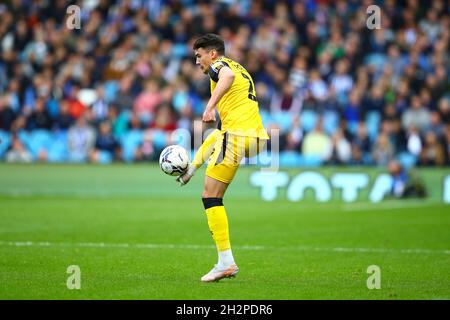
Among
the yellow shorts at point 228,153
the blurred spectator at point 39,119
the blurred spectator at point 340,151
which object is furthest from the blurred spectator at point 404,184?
the yellow shorts at point 228,153

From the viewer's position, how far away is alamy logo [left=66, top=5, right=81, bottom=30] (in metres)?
26.3

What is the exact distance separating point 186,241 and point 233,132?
4571 millimetres

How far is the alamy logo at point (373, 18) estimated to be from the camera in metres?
25.7

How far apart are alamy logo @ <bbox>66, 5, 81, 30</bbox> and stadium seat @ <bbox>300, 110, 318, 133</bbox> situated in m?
7.27

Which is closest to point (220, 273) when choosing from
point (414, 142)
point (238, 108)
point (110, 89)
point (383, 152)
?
point (238, 108)

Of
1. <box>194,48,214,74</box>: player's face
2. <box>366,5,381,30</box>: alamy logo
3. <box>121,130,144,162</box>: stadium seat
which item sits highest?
<box>366,5,381,30</box>: alamy logo

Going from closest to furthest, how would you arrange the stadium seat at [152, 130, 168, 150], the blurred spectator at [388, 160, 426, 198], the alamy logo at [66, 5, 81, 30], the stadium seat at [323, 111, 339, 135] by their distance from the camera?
the blurred spectator at [388, 160, 426, 198]
the stadium seat at [152, 130, 168, 150]
the stadium seat at [323, 111, 339, 135]
the alamy logo at [66, 5, 81, 30]

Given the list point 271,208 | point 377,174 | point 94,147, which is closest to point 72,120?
point 94,147

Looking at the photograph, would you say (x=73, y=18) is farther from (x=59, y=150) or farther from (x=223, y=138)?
(x=223, y=138)

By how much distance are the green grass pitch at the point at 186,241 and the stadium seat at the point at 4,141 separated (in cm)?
70

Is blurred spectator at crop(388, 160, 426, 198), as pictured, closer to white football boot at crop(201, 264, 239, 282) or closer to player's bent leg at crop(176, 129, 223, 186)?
player's bent leg at crop(176, 129, 223, 186)

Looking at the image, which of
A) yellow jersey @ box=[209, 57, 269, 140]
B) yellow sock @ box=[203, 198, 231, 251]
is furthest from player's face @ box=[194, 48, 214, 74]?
yellow sock @ box=[203, 198, 231, 251]

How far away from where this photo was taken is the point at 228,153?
10055 mm
